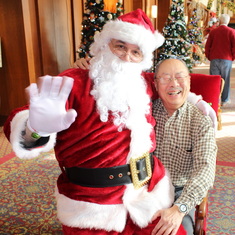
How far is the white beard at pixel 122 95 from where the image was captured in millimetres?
1415

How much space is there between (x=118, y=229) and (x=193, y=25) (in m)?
11.8

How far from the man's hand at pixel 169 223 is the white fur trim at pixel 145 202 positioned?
6cm

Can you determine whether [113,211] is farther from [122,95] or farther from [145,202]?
[122,95]

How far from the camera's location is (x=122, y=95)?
58.7 inches

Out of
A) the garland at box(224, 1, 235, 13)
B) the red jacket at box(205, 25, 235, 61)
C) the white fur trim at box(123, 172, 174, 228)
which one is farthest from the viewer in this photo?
the garland at box(224, 1, 235, 13)

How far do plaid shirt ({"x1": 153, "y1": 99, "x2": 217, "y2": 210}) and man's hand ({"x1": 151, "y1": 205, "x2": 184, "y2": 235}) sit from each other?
8cm

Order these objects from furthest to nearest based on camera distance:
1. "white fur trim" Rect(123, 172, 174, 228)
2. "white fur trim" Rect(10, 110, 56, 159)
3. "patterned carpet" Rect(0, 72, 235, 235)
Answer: "patterned carpet" Rect(0, 72, 235, 235) < "white fur trim" Rect(123, 172, 174, 228) < "white fur trim" Rect(10, 110, 56, 159)

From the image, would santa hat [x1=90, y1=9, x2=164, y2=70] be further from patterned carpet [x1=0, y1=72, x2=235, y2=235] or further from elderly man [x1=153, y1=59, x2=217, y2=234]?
patterned carpet [x1=0, y1=72, x2=235, y2=235]

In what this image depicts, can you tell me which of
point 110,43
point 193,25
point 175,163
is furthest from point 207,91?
point 193,25

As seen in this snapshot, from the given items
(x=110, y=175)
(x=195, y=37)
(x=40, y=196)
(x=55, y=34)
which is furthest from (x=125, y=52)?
(x=195, y=37)

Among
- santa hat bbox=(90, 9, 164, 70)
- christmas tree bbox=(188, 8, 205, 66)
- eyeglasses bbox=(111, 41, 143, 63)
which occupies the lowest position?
christmas tree bbox=(188, 8, 205, 66)

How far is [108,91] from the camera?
1469mm

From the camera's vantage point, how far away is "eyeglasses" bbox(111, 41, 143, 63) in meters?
1.63

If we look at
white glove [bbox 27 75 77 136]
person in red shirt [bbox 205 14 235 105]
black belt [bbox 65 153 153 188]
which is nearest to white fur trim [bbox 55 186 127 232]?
black belt [bbox 65 153 153 188]
